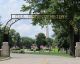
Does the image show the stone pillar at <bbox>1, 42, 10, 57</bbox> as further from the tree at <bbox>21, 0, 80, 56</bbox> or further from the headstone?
the tree at <bbox>21, 0, 80, 56</bbox>

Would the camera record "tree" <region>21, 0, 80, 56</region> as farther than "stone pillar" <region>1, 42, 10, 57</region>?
Yes

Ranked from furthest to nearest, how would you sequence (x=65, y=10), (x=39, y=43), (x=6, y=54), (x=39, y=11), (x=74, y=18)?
(x=39, y=43) → (x=39, y=11) → (x=65, y=10) → (x=74, y=18) → (x=6, y=54)

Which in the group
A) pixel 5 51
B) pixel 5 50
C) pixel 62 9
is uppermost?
pixel 62 9

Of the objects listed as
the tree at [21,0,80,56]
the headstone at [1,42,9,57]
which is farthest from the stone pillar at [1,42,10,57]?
the tree at [21,0,80,56]

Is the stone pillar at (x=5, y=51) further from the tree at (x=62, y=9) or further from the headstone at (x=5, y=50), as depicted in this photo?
the tree at (x=62, y=9)

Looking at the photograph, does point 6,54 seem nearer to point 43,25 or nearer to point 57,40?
point 43,25

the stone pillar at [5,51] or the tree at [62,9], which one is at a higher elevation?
the tree at [62,9]

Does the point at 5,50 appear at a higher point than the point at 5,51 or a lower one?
higher

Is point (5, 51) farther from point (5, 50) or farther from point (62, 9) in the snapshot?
point (62, 9)

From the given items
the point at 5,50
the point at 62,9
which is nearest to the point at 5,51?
the point at 5,50

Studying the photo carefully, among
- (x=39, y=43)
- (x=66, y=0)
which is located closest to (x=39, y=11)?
(x=66, y=0)

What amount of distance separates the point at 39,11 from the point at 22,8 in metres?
3.35

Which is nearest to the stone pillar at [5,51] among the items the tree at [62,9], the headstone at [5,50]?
the headstone at [5,50]

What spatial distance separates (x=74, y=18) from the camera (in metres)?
57.7
